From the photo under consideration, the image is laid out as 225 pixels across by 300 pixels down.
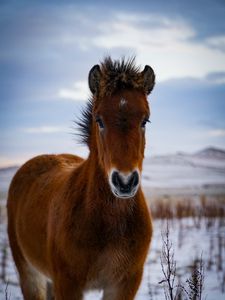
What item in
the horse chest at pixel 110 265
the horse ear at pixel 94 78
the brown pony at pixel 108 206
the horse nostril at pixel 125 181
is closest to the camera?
the horse nostril at pixel 125 181

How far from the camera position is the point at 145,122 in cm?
297

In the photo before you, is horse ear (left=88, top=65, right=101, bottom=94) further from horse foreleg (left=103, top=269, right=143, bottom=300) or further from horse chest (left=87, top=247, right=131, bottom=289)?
horse foreleg (left=103, top=269, right=143, bottom=300)

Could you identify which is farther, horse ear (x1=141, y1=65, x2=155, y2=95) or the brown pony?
horse ear (x1=141, y1=65, x2=155, y2=95)

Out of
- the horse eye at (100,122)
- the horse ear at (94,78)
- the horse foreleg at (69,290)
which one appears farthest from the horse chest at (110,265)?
the horse ear at (94,78)

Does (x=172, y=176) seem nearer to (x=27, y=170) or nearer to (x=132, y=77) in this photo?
(x=27, y=170)

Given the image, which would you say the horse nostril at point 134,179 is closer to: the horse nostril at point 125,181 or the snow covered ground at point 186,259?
the horse nostril at point 125,181

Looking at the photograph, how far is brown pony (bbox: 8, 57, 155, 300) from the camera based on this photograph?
271 cm

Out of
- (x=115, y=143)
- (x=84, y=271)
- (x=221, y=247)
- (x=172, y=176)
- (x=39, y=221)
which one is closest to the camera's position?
(x=115, y=143)

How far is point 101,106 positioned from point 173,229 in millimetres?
7193

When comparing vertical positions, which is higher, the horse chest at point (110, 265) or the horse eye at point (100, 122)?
the horse eye at point (100, 122)

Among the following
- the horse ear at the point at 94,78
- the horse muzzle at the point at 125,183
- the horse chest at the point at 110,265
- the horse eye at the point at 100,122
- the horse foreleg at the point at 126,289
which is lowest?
the horse foreleg at the point at 126,289

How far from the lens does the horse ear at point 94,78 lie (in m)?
3.14

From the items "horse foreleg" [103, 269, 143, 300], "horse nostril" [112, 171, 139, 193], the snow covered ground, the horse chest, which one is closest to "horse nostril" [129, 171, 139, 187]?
"horse nostril" [112, 171, 139, 193]

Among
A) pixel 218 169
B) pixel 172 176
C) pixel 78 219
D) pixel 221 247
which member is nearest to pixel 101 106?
pixel 78 219
